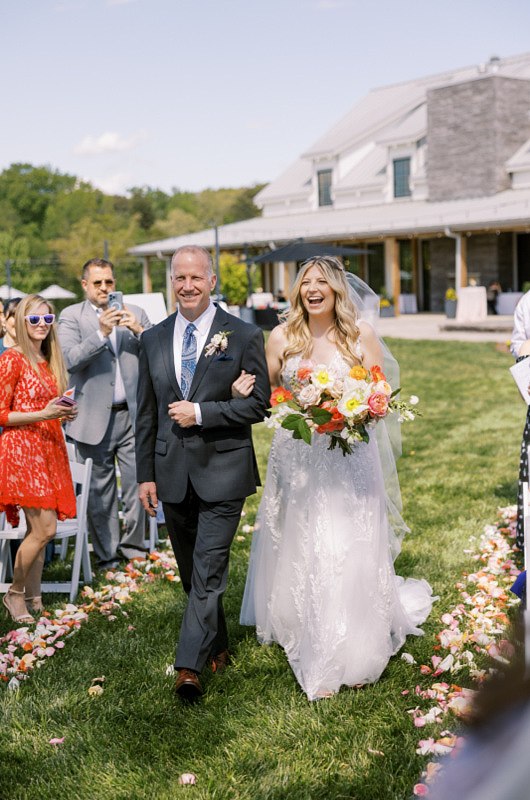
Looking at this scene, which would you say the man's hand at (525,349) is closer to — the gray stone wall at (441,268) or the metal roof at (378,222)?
the metal roof at (378,222)

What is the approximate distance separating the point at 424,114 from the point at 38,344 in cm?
3605

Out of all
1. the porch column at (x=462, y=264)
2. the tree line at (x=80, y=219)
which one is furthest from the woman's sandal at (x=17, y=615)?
the tree line at (x=80, y=219)

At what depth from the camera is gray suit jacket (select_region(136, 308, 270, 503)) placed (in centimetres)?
461

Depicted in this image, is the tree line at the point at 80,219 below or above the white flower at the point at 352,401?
above

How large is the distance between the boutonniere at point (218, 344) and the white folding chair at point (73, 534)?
2.29 meters

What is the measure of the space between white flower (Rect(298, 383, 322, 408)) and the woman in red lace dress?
171cm

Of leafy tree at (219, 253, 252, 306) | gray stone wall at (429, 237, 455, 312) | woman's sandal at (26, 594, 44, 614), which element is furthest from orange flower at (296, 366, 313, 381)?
leafy tree at (219, 253, 252, 306)

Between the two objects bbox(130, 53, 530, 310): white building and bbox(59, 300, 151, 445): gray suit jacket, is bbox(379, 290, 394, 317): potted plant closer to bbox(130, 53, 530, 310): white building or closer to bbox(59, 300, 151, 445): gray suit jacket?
bbox(130, 53, 530, 310): white building

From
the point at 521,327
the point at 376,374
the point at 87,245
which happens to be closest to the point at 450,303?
the point at 521,327

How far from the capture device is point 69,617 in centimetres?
594

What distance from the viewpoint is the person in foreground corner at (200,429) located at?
4.56m

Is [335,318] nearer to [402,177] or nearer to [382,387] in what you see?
[382,387]

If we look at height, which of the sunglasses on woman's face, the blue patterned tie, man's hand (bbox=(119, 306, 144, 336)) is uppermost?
the sunglasses on woman's face

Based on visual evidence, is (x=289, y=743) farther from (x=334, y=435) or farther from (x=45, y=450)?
(x=45, y=450)
